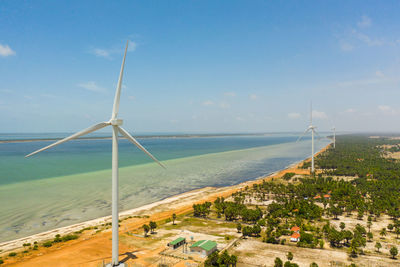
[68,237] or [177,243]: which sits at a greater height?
[177,243]

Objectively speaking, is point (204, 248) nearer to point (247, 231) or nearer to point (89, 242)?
point (247, 231)

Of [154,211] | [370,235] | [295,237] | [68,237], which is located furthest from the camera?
[154,211]

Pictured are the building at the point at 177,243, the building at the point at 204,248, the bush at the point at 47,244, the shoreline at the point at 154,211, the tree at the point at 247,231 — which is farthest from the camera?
the shoreline at the point at 154,211

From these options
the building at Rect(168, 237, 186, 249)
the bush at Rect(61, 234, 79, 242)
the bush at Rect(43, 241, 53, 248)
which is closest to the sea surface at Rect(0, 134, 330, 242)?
the bush at Rect(61, 234, 79, 242)

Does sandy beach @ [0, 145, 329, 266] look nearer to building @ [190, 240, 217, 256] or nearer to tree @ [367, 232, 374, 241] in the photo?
building @ [190, 240, 217, 256]

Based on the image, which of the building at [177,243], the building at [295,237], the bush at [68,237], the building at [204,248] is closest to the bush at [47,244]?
the bush at [68,237]

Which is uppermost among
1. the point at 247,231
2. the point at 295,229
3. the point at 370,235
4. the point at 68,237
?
the point at 247,231

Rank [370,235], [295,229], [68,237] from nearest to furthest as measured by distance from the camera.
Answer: [370,235]
[68,237]
[295,229]

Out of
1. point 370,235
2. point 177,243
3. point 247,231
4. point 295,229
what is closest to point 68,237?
point 177,243

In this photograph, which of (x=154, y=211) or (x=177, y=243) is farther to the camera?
(x=154, y=211)

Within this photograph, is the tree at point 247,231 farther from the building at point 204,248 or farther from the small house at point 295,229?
the small house at point 295,229

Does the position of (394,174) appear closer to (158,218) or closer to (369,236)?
(369,236)

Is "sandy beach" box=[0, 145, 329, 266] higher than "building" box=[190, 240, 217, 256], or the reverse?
"building" box=[190, 240, 217, 256]

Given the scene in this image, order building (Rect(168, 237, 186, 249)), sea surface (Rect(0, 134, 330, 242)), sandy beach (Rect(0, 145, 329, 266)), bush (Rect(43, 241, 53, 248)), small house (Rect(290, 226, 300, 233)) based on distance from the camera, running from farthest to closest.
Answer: sea surface (Rect(0, 134, 330, 242)), small house (Rect(290, 226, 300, 233)), bush (Rect(43, 241, 53, 248)), building (Rect(168, 237, 186, 249)), sandy beach (Rect(0, 145, 329, 266))
